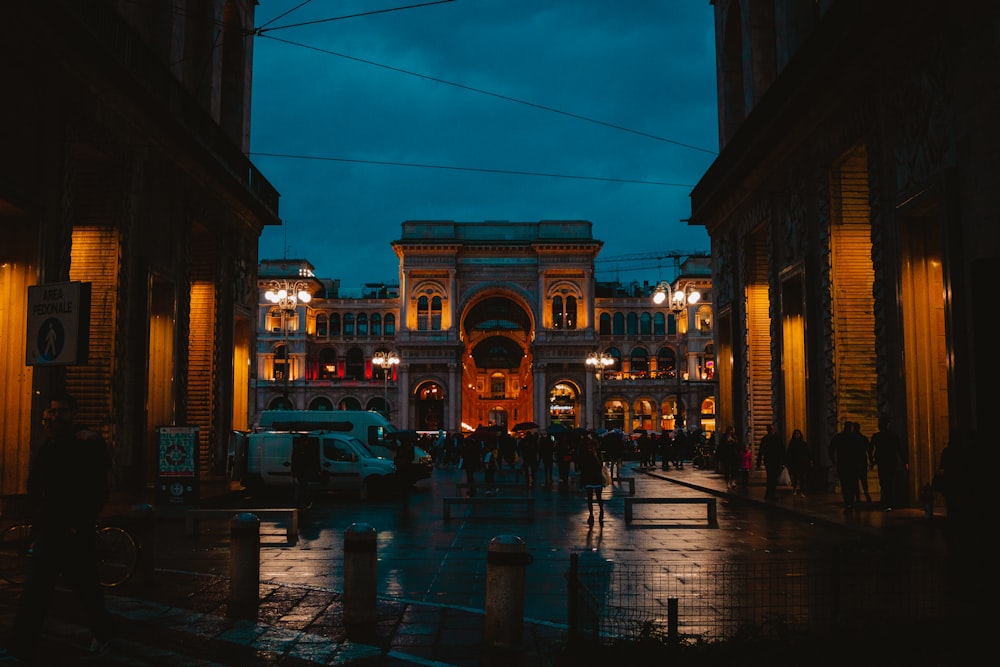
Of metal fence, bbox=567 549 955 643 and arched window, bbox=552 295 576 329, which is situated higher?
arched window, bbox=552 295 576 329

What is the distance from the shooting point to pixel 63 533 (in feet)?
21.3

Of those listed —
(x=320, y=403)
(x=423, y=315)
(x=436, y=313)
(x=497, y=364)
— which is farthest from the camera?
(x=497, y=364)

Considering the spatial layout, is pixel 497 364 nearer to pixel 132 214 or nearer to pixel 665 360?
pixel 665 360

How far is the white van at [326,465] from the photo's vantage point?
22.8 m

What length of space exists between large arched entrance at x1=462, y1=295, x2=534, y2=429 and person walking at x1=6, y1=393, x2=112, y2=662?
75279mm

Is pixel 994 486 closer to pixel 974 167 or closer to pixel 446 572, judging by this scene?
pixel 446 572

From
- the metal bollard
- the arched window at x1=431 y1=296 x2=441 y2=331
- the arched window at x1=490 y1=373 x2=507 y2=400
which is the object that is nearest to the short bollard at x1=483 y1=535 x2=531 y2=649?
the metal bollard

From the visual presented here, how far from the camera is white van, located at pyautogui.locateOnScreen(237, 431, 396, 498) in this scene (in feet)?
74.8

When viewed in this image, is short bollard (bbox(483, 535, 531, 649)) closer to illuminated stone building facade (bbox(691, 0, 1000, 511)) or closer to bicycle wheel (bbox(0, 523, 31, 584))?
illuminated stone building facade (bbox(691, 0, 1000, 511))

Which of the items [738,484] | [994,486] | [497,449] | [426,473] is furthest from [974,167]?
[497,449]

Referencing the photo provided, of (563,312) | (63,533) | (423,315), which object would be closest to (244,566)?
(63,533)

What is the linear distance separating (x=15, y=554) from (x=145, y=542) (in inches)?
108

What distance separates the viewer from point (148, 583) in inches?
358

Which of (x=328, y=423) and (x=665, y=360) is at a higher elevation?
(x=665, y=360)
